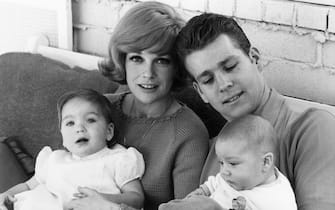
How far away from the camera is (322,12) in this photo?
1.91 meters

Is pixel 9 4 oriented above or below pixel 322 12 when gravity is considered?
below

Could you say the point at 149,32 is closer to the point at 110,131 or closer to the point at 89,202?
the point at 110,131

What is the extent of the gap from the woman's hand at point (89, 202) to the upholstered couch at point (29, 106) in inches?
15.6

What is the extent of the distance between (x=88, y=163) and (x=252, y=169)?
1.82ft

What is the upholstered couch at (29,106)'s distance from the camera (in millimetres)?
2174

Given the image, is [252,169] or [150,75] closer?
[252,169]

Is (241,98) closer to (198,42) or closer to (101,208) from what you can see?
(198,42)

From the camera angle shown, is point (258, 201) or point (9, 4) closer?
point (258, 201)

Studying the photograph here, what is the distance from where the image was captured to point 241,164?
145 cm

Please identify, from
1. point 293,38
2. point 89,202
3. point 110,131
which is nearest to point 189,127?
point 110,131

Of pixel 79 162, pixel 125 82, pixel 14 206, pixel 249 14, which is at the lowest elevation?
pixel 14 206

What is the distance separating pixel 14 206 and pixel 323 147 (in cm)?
90

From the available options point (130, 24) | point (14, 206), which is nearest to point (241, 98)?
point (130, 24)

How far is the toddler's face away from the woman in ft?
0.30
